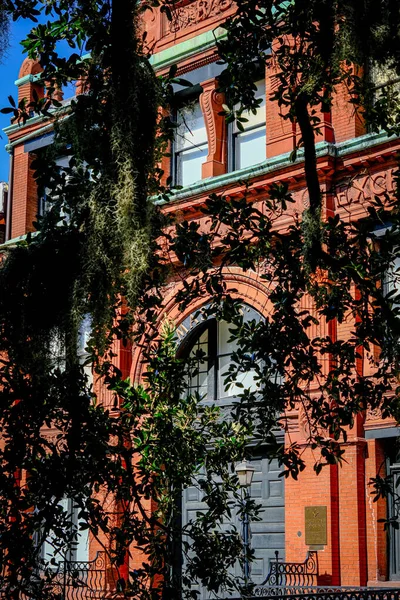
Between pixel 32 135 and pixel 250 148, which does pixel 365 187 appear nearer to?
pixel 250 148

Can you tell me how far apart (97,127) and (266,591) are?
1282 centimetres

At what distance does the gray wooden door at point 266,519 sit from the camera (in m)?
21.4

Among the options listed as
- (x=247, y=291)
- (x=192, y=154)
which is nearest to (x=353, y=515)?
(x=247, y=291)

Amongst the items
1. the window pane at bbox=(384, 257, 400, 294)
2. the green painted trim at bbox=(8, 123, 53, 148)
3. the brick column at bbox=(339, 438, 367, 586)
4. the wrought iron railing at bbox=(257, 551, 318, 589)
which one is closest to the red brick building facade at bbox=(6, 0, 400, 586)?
the brick column at bbox=(339, 438, 367, 586)

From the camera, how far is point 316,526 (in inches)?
784

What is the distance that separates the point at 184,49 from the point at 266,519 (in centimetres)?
1120

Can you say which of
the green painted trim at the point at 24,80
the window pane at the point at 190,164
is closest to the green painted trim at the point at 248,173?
the window pane at the point at 190,164

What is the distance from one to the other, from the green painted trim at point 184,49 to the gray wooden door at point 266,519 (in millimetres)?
9660

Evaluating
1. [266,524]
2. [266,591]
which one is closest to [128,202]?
[266,591]

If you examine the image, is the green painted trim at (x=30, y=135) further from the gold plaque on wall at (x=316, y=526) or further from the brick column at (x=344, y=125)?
the gold plaque on wall at (x=316, y=526)

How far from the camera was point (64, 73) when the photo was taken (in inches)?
390

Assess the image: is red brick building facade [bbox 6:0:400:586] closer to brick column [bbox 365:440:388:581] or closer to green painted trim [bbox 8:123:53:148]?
brick column [bbox 365:440:388:581]

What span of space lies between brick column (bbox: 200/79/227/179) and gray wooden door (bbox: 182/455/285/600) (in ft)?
22.1

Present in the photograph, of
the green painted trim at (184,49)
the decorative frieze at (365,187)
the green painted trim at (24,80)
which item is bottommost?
the decorative frieze at (365,187)
